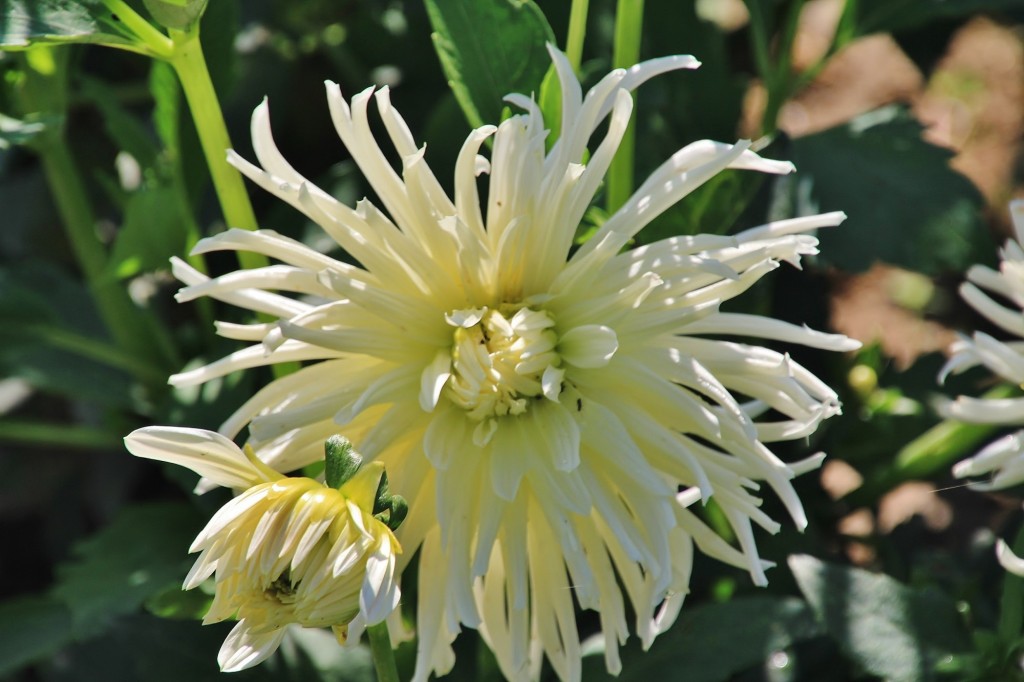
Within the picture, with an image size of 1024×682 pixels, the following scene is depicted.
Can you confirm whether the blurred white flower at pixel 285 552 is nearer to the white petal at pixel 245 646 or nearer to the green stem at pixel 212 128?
the white petal at pixel 245 646

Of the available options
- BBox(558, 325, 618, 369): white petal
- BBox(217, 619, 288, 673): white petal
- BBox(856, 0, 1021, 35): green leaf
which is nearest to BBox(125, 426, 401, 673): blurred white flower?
BBox(217, 619, 288, 673): white petal

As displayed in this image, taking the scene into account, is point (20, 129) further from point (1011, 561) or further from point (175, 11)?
point (1011, 561)

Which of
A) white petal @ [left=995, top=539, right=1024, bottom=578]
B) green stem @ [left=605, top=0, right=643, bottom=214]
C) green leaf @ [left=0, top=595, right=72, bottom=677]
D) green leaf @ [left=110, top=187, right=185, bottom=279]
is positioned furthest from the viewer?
green leaf @ [left=0, top=595, right=72, bottom=677]

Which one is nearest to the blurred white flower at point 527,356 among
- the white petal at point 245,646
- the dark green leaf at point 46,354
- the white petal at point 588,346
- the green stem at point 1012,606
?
the white petal at point 588,346

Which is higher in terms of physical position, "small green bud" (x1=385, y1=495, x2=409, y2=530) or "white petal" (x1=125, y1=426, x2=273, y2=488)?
"white petal" (x1=125, y1=426, x2=273, y2=488)

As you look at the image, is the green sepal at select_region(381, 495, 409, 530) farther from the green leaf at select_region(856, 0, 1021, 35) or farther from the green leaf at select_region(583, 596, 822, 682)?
the green leaf at select_region(856, 0, 1021, 35)

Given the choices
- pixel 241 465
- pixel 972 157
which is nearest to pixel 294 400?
pixel 241 465

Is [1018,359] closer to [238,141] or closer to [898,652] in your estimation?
[898,652]
